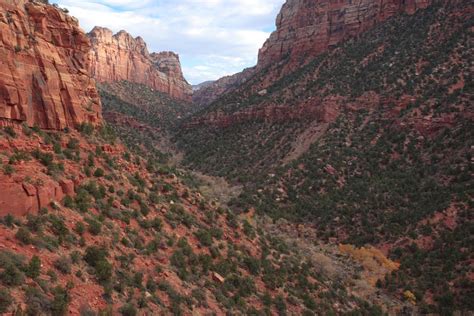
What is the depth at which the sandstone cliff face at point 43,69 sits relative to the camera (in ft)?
56.1

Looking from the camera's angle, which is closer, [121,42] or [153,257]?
[153,257]

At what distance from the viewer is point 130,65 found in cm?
12862

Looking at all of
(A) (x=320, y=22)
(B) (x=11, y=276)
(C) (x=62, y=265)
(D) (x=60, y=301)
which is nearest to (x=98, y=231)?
(C) (x=62, y=265)

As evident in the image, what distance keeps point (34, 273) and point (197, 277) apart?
7.76m

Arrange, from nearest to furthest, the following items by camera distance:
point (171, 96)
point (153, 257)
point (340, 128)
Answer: point (153, 257) < point (340, 128) < point (171, 96)

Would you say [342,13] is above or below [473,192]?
above

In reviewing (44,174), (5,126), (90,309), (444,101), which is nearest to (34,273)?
(90,309)

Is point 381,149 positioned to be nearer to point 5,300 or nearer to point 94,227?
point 94,227

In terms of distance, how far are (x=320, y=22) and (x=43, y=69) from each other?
75.4m

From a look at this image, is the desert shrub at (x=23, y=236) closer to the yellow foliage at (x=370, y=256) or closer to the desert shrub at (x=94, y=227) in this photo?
the desert shrub at (x=94, y=227)

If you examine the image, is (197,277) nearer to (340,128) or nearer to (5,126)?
(5,126)

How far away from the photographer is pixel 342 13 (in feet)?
271

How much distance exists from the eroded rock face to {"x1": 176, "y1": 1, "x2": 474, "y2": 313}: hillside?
104 inches

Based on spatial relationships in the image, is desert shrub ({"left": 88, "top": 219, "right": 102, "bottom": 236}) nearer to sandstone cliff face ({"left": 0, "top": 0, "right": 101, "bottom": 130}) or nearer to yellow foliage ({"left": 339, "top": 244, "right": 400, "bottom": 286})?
sandstone cliff face ({"left": 0, "top": 0, "right": 101, "bottom": 130})
